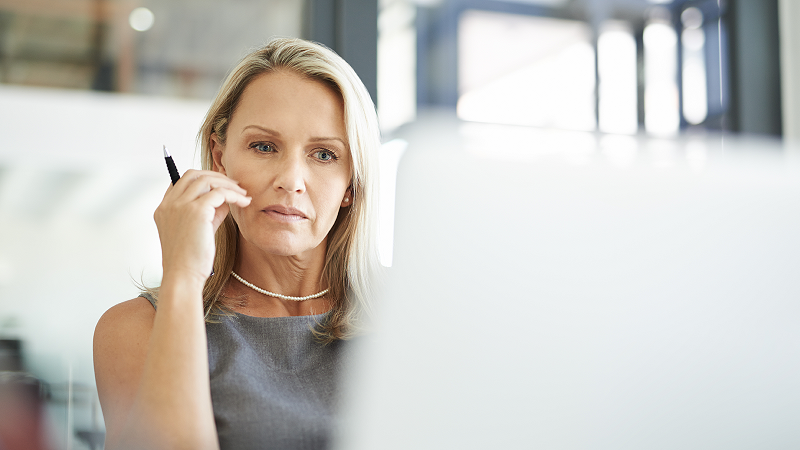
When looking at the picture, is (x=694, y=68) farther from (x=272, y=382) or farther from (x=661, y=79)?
(x=272, y=382)

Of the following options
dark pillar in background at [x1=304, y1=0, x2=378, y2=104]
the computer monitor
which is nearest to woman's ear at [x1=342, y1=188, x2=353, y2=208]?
the computer monitor

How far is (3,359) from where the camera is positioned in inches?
103

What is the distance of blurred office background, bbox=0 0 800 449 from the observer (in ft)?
8.63

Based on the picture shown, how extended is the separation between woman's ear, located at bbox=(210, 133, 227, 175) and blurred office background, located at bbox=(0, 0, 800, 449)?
4.41ft

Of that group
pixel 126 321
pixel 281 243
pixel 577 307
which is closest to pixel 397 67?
pixel 281 243

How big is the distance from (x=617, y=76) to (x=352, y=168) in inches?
91.3

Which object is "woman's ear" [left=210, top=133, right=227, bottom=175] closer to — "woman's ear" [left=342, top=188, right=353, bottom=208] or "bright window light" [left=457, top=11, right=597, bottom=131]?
"woman's ear" [left=342, top=188, right=353, bottom=208]

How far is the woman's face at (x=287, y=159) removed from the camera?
0.99m

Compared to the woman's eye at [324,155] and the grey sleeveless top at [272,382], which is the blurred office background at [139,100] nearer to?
the woman's eye at [324,155]

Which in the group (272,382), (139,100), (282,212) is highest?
(139,100)

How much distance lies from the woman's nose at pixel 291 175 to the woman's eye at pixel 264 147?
45 millimetres

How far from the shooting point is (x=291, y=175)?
980mm

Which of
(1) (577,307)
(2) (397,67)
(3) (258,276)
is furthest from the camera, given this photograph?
(2) (397,67)

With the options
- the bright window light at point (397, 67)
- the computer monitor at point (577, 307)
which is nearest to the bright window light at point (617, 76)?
the bright window light at point (397, 67)
